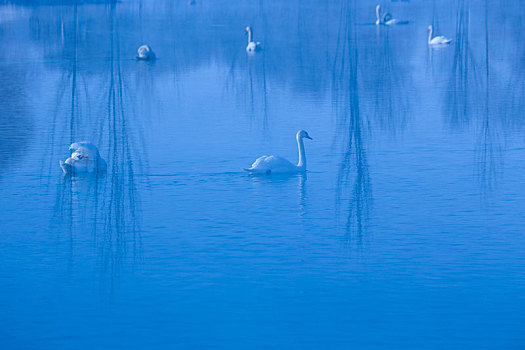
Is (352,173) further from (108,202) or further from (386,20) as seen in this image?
(386,20)

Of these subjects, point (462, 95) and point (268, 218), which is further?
point (462, 95)

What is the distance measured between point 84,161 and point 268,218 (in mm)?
3118

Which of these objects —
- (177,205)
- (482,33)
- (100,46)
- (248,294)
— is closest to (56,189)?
(177,205)

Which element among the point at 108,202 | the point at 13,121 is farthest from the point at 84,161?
the point at 13,121

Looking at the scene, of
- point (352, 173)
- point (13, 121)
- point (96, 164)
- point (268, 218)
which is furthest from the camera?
point (13, 121)

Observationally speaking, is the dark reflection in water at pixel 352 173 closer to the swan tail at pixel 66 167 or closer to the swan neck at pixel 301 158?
the swan neck at pixel 301 158

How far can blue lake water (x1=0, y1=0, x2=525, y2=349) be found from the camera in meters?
7.43

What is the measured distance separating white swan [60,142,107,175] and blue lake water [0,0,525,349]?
0.16 metres

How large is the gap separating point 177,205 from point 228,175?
145 cm

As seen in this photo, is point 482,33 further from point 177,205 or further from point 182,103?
point 177,205

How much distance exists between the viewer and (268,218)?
10133 mm

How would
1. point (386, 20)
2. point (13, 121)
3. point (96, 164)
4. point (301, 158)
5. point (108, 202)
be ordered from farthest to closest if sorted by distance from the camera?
1. point (386, 20)
2. point (13, 121)
3. point (301, 158)
4. point (96, 164)
5. point (108, 202)

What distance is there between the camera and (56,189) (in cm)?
1158

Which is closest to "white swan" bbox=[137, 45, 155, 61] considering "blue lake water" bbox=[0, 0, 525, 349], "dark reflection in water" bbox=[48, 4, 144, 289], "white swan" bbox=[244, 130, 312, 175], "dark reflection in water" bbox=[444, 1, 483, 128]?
"blue lake water" bbox=[0, 0, 525, 349]
